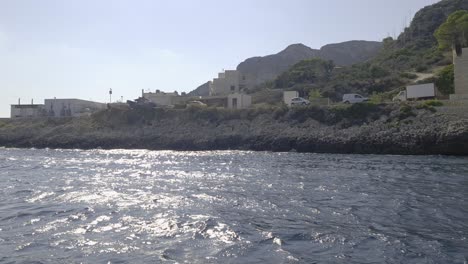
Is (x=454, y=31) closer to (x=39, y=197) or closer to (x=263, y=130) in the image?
(x=263, y=130)

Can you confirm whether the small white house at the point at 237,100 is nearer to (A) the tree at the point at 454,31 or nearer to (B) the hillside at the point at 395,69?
(B) the hillside at the point at 395,69

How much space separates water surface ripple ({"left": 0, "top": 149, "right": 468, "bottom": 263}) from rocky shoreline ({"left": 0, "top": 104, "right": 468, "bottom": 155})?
1692 centimetres

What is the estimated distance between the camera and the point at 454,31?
295 ft

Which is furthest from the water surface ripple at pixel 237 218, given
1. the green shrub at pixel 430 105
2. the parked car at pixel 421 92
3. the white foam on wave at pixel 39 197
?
the parked car at pixel 421 92

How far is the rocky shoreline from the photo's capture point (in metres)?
42.4

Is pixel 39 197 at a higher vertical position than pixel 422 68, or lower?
lower

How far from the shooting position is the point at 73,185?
22.6m

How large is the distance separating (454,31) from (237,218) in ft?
295

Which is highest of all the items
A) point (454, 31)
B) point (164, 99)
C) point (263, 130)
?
point (454, 31)

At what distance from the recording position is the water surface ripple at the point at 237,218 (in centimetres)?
1048

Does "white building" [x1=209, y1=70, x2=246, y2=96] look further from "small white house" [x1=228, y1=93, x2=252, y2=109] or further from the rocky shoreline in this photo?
the rocky shoreline

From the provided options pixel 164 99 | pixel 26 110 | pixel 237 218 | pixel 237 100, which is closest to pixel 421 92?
pixel 237 100

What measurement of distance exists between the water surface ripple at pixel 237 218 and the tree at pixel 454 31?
6951cm

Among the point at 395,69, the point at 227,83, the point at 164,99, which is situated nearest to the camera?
the point at 164,99
